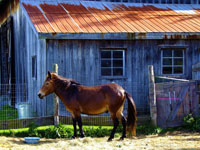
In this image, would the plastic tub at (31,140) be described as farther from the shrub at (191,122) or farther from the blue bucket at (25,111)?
the shrub at (191,122)

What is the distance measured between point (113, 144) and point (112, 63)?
4298mm

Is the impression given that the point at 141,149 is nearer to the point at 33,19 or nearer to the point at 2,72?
the point at 33,19

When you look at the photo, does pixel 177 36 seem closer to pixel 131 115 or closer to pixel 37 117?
pixel 131 115

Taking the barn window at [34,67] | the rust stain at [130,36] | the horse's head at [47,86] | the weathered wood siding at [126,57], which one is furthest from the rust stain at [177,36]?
the horse's head at [47,86]

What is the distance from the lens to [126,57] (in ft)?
39.9

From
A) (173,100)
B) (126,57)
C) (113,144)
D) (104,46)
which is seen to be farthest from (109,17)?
(113,144)

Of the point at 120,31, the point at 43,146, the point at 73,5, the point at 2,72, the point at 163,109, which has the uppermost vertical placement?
the point at 73,5

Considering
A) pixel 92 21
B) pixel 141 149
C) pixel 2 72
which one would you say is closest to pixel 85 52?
pixel 92 21

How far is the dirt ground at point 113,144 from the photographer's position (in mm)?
7965

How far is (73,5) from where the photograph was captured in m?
14.1

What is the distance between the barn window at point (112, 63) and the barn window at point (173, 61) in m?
1.61

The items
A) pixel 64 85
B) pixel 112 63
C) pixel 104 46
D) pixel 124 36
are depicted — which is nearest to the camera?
pixel 64 85

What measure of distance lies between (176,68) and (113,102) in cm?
468

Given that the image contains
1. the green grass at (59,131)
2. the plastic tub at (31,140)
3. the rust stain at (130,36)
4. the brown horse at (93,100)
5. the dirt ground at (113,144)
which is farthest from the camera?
A: the rust stain at (130,36)
